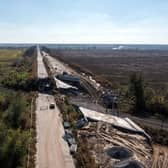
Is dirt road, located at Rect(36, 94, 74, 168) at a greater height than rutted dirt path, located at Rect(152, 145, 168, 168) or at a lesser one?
greater

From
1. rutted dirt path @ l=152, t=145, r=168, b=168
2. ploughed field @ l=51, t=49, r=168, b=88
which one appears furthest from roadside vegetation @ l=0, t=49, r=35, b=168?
ploughed field @ l=51, t=49, r=168, b=88

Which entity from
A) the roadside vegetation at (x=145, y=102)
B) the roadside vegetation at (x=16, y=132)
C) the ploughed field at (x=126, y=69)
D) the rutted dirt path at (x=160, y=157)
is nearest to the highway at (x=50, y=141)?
the roadside vegetation at (x=16, y=132)

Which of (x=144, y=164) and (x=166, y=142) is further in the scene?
(x=166, y=142)

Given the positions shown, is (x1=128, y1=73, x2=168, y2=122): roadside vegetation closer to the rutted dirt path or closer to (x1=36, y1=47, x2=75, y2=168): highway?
the rutted dirt path

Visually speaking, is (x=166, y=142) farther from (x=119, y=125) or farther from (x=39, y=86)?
(x=39, y=86)

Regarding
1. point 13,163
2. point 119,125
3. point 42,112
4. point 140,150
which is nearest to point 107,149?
point 140,150

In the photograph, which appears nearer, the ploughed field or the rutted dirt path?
the rutted dirt path

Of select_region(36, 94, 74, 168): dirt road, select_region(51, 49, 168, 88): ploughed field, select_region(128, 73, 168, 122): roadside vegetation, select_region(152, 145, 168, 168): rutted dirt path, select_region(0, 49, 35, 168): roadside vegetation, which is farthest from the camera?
select_region(51, 49, 168, 88): ploughed field
